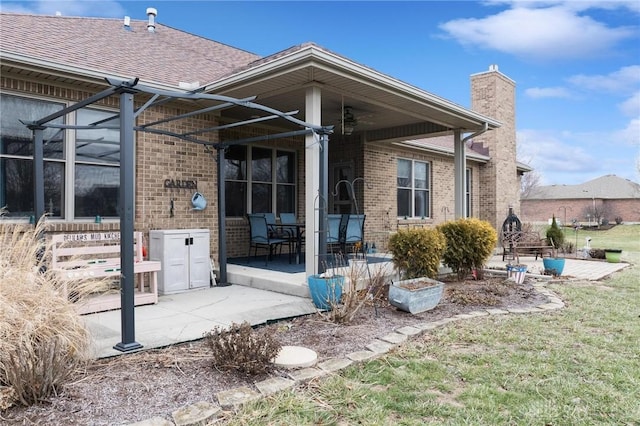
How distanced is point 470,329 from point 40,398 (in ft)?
12.6

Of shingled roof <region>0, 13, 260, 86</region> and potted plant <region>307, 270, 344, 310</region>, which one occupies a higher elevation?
shingled roof <region>0, 13, 260, 86</region>

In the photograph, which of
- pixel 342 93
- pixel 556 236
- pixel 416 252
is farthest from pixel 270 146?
pixel 556 236

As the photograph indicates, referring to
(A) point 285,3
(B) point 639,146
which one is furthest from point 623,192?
→ (A) point 285,3

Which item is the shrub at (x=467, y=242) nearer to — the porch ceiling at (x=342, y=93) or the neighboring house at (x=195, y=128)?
the neighboring house at (x=195, y=128)

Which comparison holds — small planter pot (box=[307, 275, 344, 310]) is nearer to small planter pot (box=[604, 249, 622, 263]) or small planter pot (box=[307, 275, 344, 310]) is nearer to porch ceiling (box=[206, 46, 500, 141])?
porch ceiling (box=[206, 46, 500, 141])

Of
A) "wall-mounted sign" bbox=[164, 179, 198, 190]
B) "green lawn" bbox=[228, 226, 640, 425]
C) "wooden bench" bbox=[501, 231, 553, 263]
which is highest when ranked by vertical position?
"wall-mounted sign" bbox=[164, 179, 198, 190]

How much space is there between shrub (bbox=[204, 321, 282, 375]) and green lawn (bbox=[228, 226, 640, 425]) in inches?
14.3

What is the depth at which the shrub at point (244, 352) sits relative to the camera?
3.26 metres

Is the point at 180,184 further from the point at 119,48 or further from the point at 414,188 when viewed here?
the point at 414,188

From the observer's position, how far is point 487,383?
3264mm

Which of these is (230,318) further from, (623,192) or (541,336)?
(623,192)

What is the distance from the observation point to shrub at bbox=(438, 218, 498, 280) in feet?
25.5

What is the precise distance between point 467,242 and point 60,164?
21.0 ft

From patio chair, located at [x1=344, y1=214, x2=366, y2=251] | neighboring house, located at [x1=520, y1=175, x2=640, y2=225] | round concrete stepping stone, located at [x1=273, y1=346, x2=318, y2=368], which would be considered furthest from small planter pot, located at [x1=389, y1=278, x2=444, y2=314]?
neighboring house, located at [x1=520, y1=175, x2=640, y2=225]
